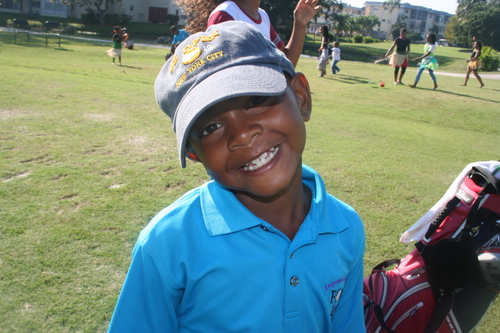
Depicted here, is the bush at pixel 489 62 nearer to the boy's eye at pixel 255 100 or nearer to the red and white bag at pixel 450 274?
the red and white bag at pixel 450 274

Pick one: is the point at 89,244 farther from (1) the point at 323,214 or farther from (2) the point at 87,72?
(2) the point at 87,72

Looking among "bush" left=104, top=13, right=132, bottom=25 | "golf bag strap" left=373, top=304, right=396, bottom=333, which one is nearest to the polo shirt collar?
"golf bag strap" left=373, top=304, right=396, bottom=333

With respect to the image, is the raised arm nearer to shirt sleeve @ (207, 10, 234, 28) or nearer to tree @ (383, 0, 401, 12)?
shirt sleeve @ (207, 10, 234, 28)

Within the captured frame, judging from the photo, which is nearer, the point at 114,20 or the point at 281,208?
the point at 281,208

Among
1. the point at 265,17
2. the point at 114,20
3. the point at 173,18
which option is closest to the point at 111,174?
the point at 265,17

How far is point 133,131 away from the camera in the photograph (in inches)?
236

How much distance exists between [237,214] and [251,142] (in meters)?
0.24

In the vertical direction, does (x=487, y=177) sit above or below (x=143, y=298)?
above

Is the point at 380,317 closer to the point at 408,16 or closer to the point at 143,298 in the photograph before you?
the point at 143,298

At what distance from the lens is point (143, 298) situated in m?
1.30

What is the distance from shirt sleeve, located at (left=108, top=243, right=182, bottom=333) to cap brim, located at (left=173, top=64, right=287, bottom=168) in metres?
0.37

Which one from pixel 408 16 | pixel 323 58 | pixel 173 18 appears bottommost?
pixel 323 58

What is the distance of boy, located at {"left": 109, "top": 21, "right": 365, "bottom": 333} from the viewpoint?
1.28 metres

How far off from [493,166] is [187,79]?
1960 millimetres
